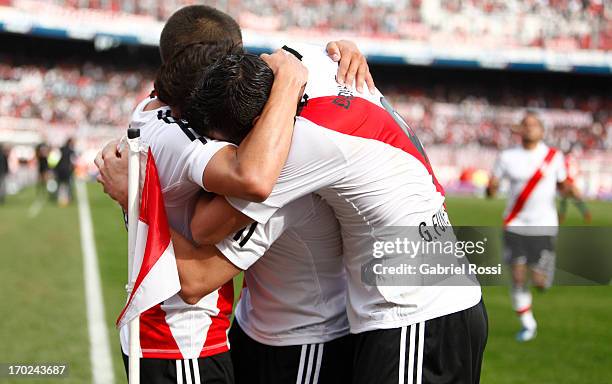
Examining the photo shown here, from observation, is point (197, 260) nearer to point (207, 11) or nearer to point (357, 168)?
point (357, 168)

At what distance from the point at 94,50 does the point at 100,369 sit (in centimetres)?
3685

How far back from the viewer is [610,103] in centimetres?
4675

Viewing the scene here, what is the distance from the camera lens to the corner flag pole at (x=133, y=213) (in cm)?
281

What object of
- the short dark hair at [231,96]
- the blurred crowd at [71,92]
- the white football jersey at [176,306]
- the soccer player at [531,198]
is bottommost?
the blurred crowd at [71,92]

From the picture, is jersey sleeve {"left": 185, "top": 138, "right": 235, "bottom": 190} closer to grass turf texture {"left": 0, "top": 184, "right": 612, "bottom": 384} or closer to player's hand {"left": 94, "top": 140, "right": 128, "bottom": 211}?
player's hand {"left": 94, "top": 140, "right": 128, "bottom": 211}

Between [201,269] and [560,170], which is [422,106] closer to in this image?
[560,170]

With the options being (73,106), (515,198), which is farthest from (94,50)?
(515,198)

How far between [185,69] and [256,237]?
0.64 m

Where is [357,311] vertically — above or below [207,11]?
below

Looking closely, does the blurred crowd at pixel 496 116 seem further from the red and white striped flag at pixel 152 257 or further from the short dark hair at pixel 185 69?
the red and white striped flag at pixel 152 257

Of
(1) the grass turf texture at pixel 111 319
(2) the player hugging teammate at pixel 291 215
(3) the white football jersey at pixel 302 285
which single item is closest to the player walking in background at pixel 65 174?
(1) the grass turf texture at pixel 111 319

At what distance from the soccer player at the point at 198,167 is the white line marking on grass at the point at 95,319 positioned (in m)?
3.39

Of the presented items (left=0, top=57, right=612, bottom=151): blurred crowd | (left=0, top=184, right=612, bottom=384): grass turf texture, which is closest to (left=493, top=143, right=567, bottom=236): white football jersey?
(left=0, top=184, right=612, bottom=384): grass turf texture

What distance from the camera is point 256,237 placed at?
2.84m
